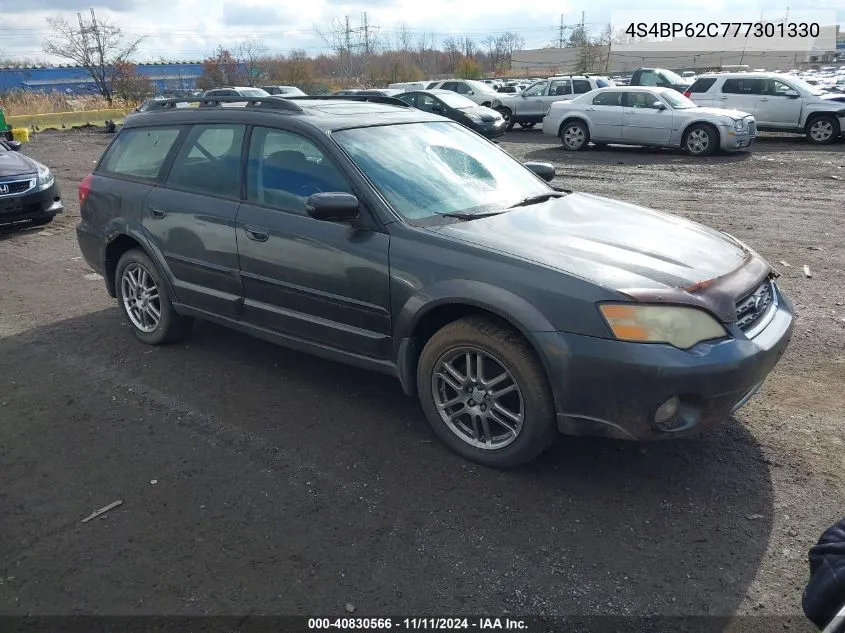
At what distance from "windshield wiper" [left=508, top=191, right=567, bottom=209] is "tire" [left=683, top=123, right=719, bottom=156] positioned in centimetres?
1225

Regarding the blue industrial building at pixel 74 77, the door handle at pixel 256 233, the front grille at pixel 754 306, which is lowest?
the front grille at pixel 754 306

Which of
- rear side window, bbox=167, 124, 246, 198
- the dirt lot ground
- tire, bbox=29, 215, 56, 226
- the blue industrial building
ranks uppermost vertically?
the blue industrial building

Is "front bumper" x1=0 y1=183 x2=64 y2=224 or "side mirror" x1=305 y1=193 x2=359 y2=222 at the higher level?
"side mirror" x1=305 y1=193 x2=359 y2=222

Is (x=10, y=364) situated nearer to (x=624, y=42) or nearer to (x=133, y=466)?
(x=133, y=466)

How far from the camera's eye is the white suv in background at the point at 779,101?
1658 centimetres

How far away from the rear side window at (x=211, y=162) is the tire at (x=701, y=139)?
13247 mm

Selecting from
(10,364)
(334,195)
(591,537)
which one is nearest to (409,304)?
(334,195)

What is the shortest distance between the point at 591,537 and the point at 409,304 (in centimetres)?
142

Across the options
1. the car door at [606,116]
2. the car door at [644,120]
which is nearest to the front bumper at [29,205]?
the car door at [606,116]

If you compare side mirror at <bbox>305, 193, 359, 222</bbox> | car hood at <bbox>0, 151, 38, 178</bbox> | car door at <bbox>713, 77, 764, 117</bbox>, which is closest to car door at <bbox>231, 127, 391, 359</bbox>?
side mirror at <bbox>305, 193, 359, 222</bbox>

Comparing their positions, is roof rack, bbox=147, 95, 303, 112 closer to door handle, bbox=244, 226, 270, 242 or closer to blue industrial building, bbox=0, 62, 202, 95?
door handle, bbox=244, 226, 270, 242

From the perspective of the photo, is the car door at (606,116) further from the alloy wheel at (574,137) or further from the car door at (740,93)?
the car door at (740,93)

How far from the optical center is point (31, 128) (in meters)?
27.3

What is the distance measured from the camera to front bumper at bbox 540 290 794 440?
9.80 feet
